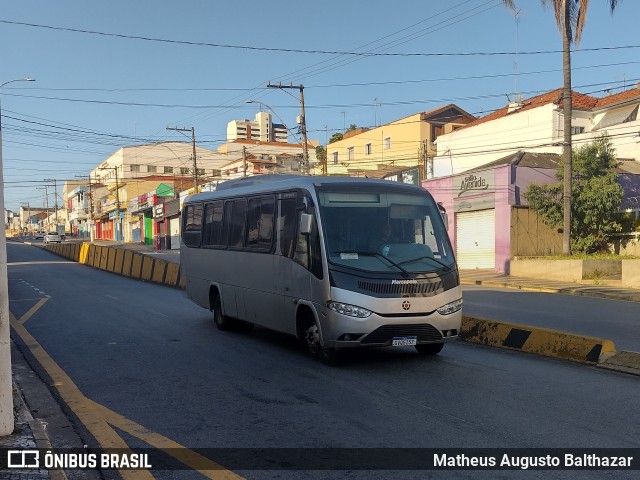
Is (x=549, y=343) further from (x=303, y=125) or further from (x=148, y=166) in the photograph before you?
(x=148, y=166)

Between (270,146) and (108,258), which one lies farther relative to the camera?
(270,146)

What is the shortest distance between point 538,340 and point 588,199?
2001 centimetres

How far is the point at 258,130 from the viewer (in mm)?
156500

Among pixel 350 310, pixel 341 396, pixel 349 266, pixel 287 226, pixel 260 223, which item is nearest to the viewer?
pixel 341 396

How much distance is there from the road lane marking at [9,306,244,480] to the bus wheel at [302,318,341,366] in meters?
3.01

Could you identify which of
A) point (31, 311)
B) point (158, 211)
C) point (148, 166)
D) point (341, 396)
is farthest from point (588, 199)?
point (148, 166)

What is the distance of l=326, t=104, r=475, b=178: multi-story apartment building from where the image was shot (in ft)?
173

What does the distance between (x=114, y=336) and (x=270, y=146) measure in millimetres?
93819

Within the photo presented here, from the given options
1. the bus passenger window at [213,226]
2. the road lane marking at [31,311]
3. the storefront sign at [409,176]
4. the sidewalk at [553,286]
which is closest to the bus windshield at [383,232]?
the bus passenger window at [213,226]

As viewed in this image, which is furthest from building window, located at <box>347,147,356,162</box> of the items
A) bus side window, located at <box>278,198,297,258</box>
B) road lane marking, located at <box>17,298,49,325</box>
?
bus side window, located at <box>278,198,297,258</box>

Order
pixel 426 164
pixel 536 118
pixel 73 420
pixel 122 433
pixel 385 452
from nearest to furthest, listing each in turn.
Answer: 1. pixel 385 452
2. pixel 122 433
3. pixel 73 420
4. pixel 536 118
5. pixel 426 164

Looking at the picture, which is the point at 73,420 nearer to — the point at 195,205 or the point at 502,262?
the point at 195,205

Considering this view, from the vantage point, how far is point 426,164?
43750 millimetres

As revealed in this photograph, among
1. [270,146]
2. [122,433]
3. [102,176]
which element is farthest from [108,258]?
[102,176]
